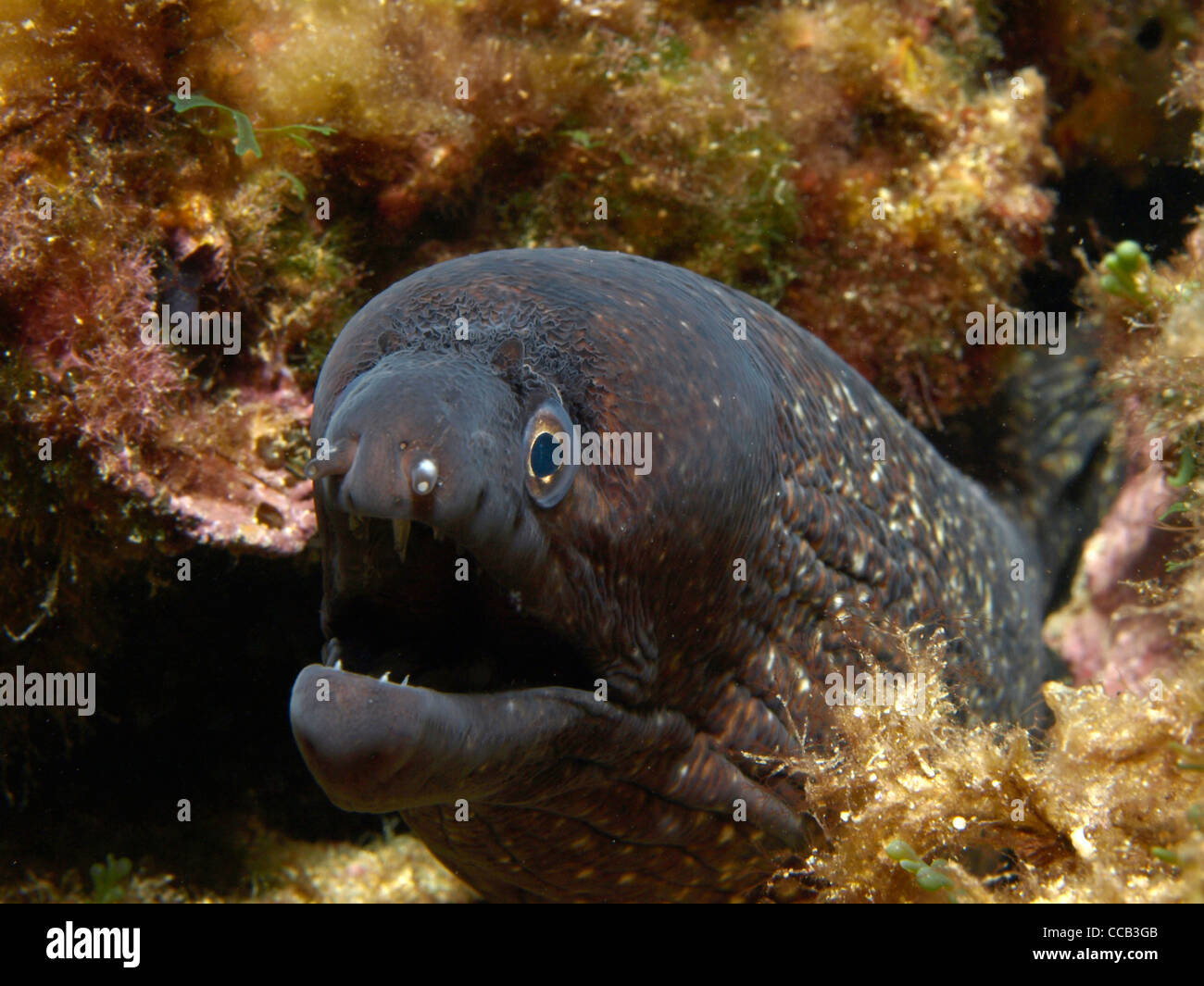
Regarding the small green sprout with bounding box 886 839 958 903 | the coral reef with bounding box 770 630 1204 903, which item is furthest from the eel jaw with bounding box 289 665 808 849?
the small green sprout with bounding box 886 839 958 903

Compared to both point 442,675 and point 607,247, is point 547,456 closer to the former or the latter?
point 442,675

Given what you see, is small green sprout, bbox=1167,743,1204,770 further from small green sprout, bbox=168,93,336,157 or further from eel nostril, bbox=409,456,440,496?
small green sprout, bbox=168,93,336,157

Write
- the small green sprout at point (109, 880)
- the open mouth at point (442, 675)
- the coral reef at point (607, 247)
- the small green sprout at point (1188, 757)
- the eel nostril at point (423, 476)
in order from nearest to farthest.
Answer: the eel nostril at point (423, 476)
the open mouth at point (442, 675)
the small green sprout at point (1188, 757)
the coral reef at point (607, 247)
the small green sprout at point (109, 880)

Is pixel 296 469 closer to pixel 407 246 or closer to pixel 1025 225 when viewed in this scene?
pixel 407 246

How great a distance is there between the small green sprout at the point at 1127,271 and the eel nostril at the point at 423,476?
7.75 feet

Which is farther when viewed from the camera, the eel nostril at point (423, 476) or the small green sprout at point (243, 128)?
the small green sprout at point (243, 128)

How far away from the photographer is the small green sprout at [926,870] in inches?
78.2

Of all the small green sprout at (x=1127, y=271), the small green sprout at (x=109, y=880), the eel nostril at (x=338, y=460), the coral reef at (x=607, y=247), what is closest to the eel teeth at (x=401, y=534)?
the eel nostril at (x=338, y=460)

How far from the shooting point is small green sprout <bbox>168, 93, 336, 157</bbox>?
293 centimetres

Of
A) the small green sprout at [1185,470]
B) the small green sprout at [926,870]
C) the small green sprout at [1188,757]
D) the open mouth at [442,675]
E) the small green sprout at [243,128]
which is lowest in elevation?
the small green sprout at [926,870]

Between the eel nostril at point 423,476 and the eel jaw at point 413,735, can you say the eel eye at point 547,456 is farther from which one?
the eel jaw at point 413,735

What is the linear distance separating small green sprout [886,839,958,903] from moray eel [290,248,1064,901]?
55 centimetres

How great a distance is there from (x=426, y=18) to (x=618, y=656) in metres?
2.97

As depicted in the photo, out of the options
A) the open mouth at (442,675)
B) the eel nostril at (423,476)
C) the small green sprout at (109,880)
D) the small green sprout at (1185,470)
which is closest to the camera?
the eel nostril at (423,476)
